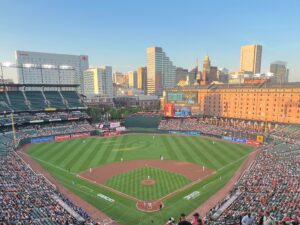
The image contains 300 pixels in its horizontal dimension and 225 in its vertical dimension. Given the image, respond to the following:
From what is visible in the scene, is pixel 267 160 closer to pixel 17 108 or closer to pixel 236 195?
pixel 236 195

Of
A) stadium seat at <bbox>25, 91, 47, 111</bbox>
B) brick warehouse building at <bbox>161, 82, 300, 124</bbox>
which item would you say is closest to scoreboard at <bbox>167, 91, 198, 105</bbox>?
brick warehouse building at <bbox>161, 82, 300, 124</bbox>

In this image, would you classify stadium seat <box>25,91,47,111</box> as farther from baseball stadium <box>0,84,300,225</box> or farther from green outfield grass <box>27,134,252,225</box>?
green outfield grass <box>27,134,252,225</box>

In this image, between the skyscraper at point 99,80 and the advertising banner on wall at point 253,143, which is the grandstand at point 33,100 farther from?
the skyscraper at point 99,80

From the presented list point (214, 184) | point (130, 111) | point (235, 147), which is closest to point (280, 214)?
point (214, 184)

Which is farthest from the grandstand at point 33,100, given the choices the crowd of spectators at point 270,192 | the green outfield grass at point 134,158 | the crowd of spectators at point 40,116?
the crowd of spectators at point 270,192

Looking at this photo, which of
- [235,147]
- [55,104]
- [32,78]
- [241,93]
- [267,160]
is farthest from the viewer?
[32,78]
